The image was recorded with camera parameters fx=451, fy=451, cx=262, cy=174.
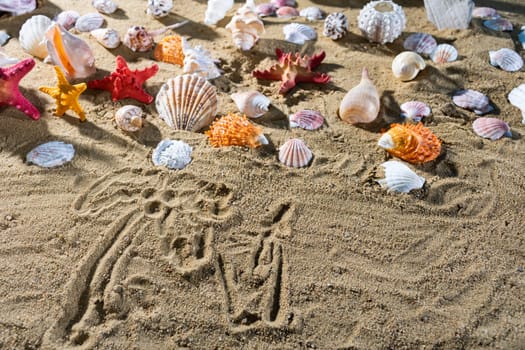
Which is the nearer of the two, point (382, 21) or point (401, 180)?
point (401, 180)

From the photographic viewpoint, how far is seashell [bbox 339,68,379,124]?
3199 mm

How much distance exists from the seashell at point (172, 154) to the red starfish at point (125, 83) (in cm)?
54

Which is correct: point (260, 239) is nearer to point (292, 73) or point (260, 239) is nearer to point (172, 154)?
point (172, 154)

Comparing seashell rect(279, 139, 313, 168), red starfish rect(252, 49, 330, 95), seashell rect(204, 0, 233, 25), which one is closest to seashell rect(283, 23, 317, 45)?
red starfish rect(252, 49, 330, 95)

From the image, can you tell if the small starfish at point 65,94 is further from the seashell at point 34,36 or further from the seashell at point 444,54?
the seashell at point 444,54

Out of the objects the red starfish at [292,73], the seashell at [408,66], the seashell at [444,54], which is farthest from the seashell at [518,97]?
the red starfish at [292,73]

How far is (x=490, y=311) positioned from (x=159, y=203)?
193cm

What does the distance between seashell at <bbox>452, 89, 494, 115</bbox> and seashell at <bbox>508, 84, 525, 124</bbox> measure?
0.20 meters

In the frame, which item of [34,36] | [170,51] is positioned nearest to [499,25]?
[170,51]

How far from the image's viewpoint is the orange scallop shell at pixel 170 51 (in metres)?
3.69

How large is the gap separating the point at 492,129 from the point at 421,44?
3.64ft

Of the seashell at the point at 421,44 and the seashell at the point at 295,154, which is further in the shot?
the seashell at the point at 421,44

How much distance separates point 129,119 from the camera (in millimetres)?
3107

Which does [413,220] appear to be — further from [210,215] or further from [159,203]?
[159,203]
